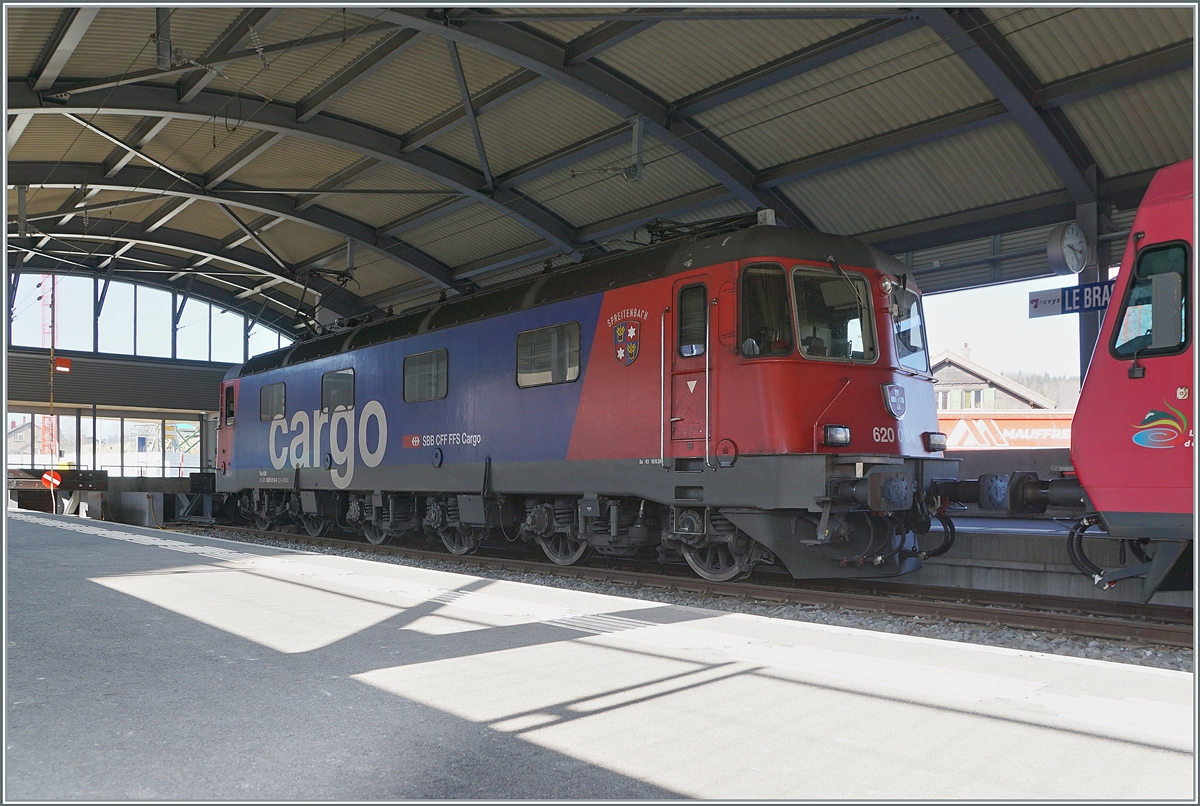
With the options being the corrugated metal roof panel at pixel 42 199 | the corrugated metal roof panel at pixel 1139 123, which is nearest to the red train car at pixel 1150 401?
the corrugated metal roof panel at pixel 1139 123

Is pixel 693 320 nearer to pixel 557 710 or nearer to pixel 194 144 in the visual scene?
pixel 557 710

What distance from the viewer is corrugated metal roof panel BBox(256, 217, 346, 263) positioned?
90.2ft

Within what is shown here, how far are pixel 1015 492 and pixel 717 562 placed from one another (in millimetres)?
3633

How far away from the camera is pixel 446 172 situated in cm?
2053

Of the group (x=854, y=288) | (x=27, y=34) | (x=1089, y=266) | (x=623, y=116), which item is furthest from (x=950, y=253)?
(x=27, y=34)

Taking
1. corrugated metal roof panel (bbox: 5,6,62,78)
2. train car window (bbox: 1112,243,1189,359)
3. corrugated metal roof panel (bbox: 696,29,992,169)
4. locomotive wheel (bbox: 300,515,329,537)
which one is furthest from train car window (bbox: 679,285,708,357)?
corrugated metal roof panel (bbox: 5,6,62,78)

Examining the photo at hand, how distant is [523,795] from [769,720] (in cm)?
137

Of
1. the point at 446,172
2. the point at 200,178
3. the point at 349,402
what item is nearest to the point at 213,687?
the point at 349,402

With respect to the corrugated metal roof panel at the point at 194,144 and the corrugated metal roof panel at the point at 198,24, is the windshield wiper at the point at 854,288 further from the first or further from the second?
the corrugated metal roof panel at the point at 194,144

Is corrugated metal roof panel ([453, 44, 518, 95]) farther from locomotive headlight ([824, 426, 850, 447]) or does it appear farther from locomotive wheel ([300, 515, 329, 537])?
locomotive headlight ([824, 426, 850, 447])

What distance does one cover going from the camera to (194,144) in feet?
70.4

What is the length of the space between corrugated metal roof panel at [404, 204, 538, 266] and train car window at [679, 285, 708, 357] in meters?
12.6

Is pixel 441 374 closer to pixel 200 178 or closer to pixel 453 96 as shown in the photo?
pixel 453 96

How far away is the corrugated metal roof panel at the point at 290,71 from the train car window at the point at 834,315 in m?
10.9
